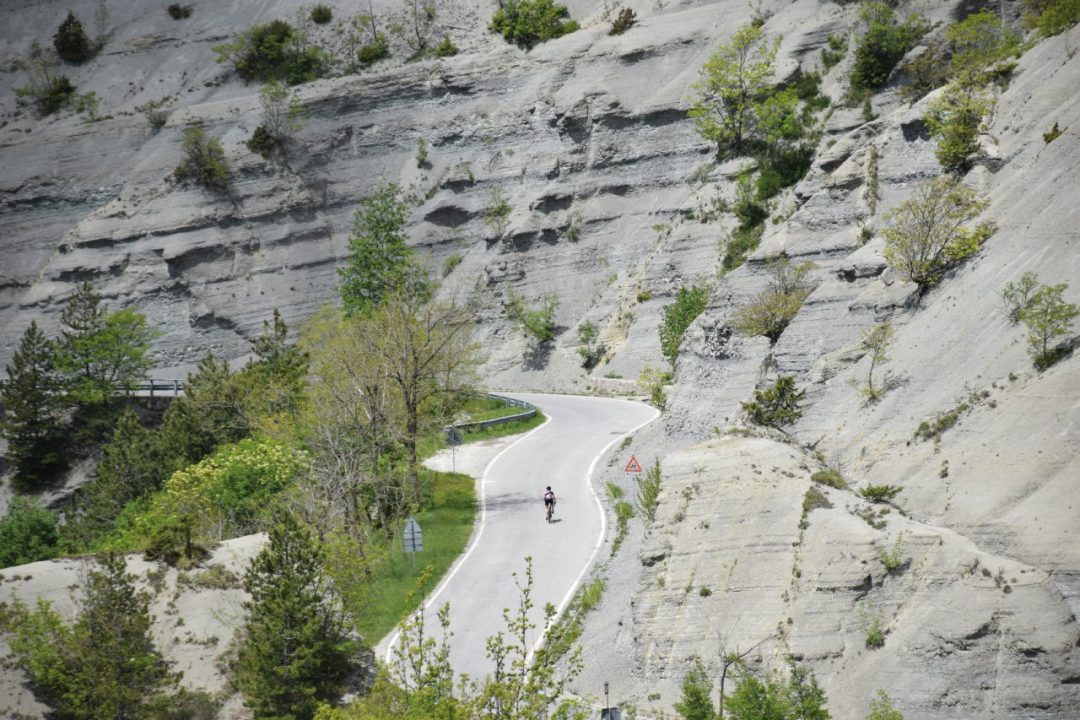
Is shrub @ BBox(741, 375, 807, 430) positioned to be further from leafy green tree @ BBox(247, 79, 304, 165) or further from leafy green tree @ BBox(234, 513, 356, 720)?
leafy green tree @ BBox(247, 79, 304, 165)

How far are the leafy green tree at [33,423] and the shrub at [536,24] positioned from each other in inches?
1787

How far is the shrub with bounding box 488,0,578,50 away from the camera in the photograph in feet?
274

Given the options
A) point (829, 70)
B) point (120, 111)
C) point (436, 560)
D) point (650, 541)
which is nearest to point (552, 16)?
point (829, 70)

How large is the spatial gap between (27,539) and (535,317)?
31433mm

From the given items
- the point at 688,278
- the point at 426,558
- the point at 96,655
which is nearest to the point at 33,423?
the point at 688,278

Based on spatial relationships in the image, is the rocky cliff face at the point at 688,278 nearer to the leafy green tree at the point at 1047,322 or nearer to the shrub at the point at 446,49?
the leafy green tree at the point at 1047,322

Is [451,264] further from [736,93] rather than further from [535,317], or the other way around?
[736,93]

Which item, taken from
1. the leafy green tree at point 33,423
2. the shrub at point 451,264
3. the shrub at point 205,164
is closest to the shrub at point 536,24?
the shrub at point 451,264

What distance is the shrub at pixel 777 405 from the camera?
27.3 meters

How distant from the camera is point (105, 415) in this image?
6425 centimetres

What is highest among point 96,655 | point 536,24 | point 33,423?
point 536,24

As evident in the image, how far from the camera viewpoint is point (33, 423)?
203 ft

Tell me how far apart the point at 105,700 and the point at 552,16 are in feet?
245

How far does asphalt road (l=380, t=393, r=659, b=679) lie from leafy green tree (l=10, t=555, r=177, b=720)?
6285mm
